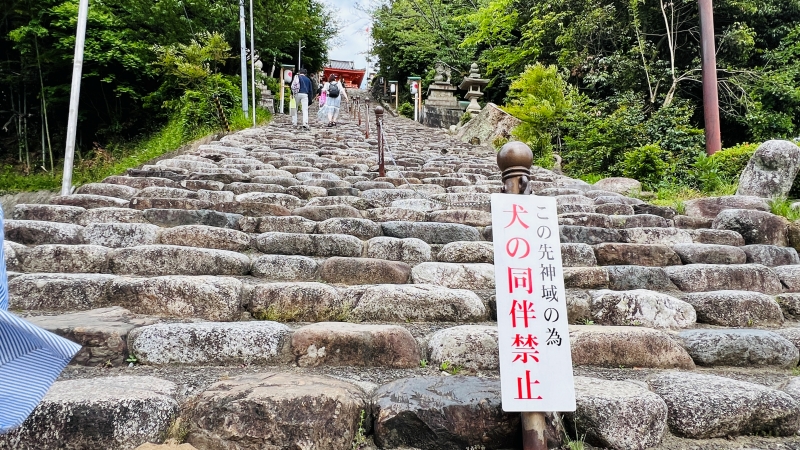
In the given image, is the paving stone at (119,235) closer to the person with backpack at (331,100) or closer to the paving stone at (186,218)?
the paving stone at (186,218)

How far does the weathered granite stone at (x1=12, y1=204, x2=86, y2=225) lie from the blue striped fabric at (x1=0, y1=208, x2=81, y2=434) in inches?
126

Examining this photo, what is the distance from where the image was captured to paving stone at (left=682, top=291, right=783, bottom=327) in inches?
101

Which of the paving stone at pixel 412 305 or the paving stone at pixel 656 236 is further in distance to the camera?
the paving stone at pixel 656 236

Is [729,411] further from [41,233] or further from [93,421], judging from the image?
[41,233]

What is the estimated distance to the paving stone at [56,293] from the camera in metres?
2.30

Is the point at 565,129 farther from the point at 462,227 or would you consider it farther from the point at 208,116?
the point at 208,116

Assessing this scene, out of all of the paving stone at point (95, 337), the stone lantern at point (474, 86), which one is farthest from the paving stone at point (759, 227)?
the stone lantern at point (474, 86)

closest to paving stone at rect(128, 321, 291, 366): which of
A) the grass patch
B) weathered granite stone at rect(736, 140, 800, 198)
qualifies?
weathered granite stone at rect(736, 140, 800, 198)

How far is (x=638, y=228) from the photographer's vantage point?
12.6ft

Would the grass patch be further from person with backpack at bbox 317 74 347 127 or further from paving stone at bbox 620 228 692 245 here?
paving stone at bbox 620 228 692 245

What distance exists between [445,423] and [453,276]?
1.34m

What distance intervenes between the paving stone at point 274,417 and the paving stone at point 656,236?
3045mm

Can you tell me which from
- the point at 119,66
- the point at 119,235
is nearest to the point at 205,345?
the point at 119,235

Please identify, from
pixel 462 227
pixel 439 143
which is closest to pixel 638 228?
pixel 462 227
